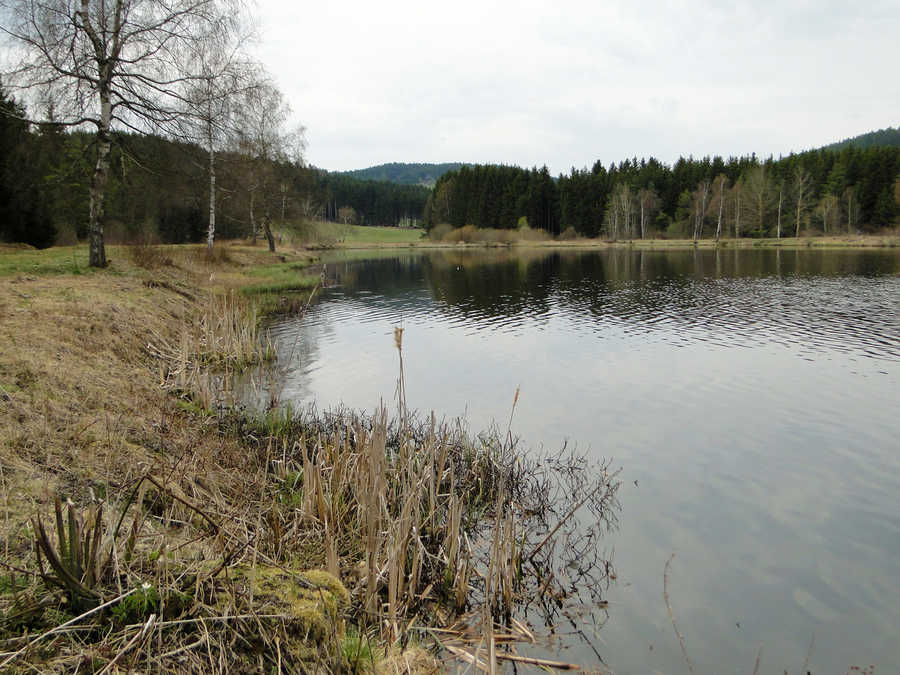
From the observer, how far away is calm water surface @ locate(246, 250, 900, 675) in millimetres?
5184

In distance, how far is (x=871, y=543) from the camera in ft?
21.1

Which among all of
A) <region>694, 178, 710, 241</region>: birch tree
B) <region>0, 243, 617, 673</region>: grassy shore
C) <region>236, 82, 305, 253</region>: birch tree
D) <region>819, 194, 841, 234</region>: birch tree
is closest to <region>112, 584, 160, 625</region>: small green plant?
<region>0, 243, 617, 673</region>: grassy shore

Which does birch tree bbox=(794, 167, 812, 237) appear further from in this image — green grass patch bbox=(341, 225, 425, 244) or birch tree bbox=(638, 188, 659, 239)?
green grass patch bbox=(341, 225, 425, 244)

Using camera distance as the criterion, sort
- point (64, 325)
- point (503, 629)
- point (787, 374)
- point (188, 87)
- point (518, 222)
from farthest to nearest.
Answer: point (518, 222) → point (188, 87) → point (787, 374) → point (64, 325) → point (503, 629)

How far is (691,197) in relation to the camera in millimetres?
88250

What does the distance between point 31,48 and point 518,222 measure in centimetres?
9278

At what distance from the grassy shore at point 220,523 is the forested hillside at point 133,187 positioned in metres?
6.89

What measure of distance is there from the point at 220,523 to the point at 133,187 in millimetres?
39454

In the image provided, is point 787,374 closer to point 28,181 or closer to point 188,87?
point 188,87

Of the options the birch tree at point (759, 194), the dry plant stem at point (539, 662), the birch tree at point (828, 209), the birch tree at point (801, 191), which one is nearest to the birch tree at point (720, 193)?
the birch tree at point (759, 194)

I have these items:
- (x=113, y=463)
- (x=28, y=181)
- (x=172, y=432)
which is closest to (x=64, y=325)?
(x=172, y=432)

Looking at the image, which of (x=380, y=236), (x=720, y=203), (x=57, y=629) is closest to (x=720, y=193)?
(x=720, y=203)

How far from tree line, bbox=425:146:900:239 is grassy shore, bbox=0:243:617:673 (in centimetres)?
8274

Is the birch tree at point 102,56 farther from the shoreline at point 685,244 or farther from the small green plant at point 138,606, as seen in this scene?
the shoreline at point 685,244
